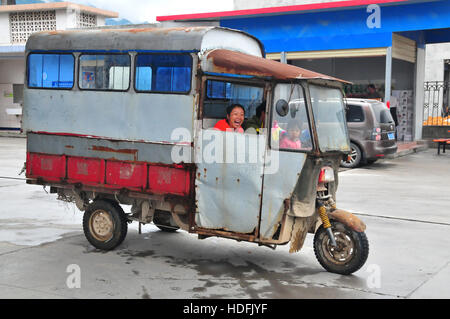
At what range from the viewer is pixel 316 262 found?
664 cm

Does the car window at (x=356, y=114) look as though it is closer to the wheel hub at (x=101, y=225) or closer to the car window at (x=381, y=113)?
the car window at (x=381, y=113)

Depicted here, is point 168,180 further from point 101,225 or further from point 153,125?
point 101,225

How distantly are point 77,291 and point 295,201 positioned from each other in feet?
7.88

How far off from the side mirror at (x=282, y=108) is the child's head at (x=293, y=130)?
0.53 ft

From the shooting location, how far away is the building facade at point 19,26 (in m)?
30.7

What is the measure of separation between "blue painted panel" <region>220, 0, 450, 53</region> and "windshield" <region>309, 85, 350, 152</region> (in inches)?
622

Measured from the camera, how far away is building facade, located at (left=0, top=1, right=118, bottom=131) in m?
30.7

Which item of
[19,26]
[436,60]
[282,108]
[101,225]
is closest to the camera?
[282,108]

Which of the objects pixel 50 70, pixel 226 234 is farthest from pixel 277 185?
pixel 50 70

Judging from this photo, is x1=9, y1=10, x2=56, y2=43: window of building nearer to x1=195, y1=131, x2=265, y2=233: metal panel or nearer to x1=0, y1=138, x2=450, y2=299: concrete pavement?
x1=0, y1=138, x2=450, y2=299: concrete pavement

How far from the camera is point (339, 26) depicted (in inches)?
882

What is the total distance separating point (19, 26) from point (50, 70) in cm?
2718

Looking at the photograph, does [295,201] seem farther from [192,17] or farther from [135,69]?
[192,17]

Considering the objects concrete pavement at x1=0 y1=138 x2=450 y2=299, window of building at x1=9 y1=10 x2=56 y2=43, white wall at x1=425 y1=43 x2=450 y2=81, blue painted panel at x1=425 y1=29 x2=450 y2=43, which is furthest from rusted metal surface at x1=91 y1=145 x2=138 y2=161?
white wall at x1=425 y1=43 x2=450 y2=81
